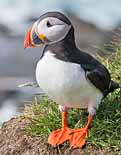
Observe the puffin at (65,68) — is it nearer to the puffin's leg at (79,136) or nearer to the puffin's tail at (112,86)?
the puffin's leg at (79,136)

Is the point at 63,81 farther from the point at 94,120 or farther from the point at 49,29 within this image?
the point at 94,120

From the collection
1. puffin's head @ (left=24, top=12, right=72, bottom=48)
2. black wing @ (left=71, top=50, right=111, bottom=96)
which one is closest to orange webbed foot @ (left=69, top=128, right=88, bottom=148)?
black wing @ (left=71, top=50, right=111, bottom=96)

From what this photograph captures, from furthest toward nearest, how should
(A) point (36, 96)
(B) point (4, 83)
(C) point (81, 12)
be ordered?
(C) point (81, 12)
(B) point (4, 83)
(A) point (36, 96)

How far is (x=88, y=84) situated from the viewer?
4277mm

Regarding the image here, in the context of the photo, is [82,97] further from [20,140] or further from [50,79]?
[20,140]

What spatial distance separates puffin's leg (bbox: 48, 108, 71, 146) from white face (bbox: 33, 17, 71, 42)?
0.56 metres

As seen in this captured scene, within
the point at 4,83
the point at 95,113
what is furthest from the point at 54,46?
the point at 4,83

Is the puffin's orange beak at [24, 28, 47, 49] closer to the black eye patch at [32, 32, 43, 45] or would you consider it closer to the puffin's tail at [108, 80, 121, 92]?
the black eye patch at [32, 32, 43, 45]

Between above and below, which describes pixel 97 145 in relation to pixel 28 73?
above

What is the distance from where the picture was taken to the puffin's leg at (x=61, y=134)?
14.6 ft

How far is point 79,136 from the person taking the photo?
441 cm

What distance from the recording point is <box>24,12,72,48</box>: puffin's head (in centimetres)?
421

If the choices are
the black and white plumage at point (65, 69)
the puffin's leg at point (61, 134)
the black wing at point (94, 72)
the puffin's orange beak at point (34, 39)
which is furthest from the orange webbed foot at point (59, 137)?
the puffin's orange beak at point (34, 39)

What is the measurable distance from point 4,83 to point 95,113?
4.65m
